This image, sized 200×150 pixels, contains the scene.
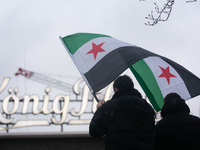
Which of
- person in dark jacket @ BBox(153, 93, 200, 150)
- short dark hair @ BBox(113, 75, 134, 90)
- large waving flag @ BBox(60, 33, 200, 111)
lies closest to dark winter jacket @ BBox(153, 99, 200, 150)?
person in dark jacket @ BBox(153, 93, 200, 150)

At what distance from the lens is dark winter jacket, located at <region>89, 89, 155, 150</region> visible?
3176 mm

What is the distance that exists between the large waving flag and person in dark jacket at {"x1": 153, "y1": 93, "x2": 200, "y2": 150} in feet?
2.76

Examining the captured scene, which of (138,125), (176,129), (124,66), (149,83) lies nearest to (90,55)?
(124,66)

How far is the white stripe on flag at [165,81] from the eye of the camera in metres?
4.79

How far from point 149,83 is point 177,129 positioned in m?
1.66

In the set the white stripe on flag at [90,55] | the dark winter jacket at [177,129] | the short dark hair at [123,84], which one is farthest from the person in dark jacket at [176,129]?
the white stripe on flag at [90,55]

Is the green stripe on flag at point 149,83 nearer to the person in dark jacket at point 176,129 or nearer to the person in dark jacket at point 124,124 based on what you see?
the person in dark jacket at point 176,129

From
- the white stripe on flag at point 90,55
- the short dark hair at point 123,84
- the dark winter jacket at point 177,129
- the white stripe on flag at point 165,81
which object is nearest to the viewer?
the dark winter jacket at point 177,129

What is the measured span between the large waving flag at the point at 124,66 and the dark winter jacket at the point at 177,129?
85 cm

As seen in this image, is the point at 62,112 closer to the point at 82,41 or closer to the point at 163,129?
the point at 82,41

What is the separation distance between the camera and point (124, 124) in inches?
127

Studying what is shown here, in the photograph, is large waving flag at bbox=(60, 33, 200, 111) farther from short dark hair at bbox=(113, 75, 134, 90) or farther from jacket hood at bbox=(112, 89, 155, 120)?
jacket hood at bbox=(112, 89, 155, 120)

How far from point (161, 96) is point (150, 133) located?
158 cm

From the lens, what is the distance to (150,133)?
333 centimetres
